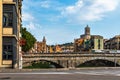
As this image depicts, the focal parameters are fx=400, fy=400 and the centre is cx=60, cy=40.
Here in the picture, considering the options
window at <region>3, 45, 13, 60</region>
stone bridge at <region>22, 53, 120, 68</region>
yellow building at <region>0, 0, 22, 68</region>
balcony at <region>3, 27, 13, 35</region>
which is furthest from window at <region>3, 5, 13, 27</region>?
stone bridge at <region>22, 53, 120, 68</region>

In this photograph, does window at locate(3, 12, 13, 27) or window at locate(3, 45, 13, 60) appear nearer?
window at locate(3, 45, 13, 60)

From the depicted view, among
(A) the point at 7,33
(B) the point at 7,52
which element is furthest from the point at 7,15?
(B) the point at 7,52

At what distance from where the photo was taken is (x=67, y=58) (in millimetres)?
100062

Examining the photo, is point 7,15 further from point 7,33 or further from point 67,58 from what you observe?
point 67,58

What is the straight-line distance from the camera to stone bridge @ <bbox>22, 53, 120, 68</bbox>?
3748 inches

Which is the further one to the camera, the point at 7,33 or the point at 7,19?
the point at 7,19

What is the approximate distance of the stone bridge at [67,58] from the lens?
312ft

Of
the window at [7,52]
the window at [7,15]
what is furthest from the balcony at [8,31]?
the window at [7,52]

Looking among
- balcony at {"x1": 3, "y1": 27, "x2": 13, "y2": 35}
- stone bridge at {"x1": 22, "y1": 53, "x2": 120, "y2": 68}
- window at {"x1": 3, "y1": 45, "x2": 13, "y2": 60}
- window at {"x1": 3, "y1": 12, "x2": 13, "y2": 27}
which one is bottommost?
stone bridge at {"x1": 22, "y1": 53, "x2": 120, "y2": 68}

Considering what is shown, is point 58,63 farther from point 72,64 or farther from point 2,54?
point 2,54

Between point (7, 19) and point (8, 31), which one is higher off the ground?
point (7, 19)

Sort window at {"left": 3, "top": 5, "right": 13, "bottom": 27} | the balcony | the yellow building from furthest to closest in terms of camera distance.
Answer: the balcony → window at {"left": 3, "top": 5, "right": 13, "bottom": 27} → the yellow building

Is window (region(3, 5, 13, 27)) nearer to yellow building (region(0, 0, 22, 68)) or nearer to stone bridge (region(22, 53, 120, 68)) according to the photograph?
yellow building (region(0, 0, 22, 68))

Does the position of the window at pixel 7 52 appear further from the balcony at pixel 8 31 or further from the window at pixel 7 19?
the window at pixel 7 19
